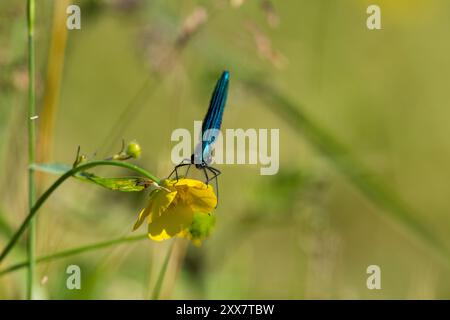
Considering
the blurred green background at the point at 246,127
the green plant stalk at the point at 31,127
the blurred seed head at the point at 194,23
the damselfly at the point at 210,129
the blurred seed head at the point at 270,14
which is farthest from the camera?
the blurred green background at the point at 246,127

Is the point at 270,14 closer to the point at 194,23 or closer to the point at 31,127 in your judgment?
the point at 194,23

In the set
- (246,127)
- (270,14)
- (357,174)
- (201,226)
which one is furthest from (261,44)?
(246,127)

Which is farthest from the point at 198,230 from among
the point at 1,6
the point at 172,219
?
the point at 1,6

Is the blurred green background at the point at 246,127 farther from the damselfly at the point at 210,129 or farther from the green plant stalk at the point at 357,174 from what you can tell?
the damselfly at the point at 210,129

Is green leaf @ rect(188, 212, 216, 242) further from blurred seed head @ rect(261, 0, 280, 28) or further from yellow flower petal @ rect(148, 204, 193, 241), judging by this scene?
blurred seed head @ rect(261, 0, 280, 28)

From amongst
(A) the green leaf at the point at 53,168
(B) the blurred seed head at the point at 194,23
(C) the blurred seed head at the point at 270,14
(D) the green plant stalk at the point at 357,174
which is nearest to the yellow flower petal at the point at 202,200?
(A) the green leaf at the point at 53,168

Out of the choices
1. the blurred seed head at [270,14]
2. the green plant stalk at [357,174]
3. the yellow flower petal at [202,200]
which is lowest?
the yellow flower petal at [202,200]

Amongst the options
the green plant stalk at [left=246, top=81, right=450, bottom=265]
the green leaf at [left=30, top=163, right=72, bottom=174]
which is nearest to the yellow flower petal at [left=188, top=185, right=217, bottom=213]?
the green leaf at [left=30, top=163, right=72, bottom=174]

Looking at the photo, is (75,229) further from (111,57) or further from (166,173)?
(111,57)
